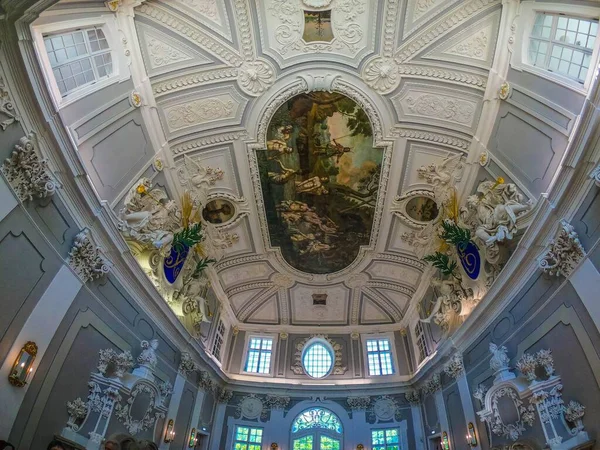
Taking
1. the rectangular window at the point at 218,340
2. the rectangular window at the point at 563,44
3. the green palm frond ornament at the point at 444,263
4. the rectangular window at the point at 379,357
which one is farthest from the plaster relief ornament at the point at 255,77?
the rectangular window at the point at 379,357

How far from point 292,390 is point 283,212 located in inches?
320

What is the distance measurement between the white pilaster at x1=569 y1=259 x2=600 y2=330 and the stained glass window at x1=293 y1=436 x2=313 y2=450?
12.6 meters

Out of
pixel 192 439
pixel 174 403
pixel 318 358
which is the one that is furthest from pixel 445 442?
pixel 174 403

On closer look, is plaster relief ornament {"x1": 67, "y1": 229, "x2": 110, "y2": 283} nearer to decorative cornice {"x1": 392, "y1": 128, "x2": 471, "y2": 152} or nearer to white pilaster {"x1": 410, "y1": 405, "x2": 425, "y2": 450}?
decorative cornice {"x1": 392, "y1": 128, "x2": 471, "y2": 152}

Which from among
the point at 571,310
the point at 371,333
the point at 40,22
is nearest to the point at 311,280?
the point at 371,333

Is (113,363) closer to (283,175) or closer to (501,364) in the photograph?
(283,175)

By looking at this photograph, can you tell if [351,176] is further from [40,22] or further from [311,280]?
[40,22]

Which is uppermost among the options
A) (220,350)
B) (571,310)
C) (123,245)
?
(220,350)

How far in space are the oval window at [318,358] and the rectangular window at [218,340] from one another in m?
3.95

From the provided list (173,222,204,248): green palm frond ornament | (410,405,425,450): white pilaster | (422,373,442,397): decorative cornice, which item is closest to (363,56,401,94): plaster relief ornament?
(173,222,204,248): green palm frond ornament

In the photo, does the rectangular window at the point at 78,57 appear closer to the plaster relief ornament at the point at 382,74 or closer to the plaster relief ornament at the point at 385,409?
the plaster relief ornament at the point at 382,74

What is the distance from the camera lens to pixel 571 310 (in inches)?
292

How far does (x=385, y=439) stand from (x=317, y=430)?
2.78 metres

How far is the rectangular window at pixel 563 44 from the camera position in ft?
25.1
